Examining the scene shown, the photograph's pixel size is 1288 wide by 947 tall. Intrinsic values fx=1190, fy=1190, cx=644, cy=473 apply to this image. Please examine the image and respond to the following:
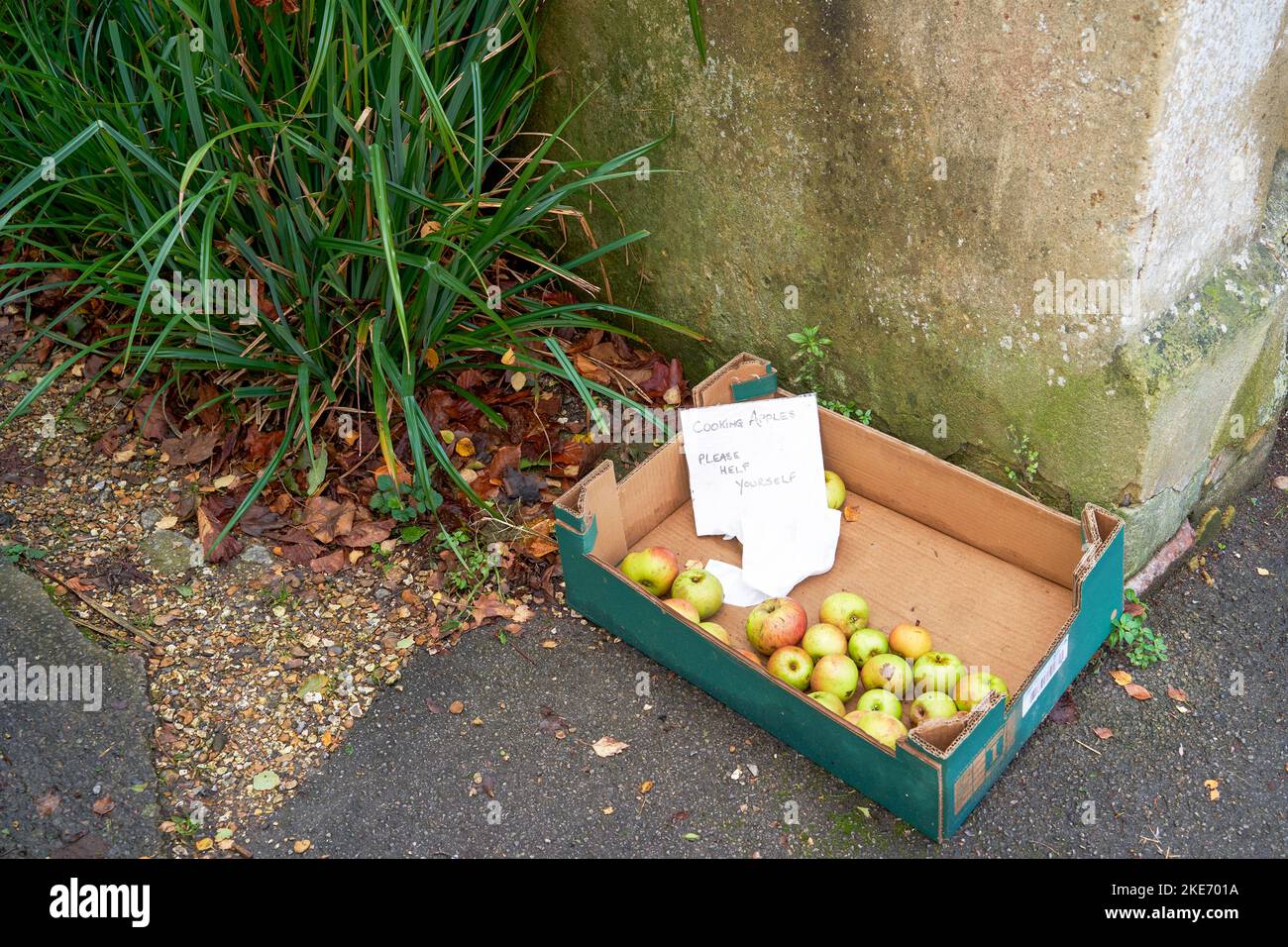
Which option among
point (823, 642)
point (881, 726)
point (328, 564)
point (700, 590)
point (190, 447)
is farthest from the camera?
point (190, 447)

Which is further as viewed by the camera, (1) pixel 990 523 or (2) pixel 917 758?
(1) pixel 990 523

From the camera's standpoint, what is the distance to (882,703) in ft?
8.14

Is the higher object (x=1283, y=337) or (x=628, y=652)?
(x=1283, y=337)

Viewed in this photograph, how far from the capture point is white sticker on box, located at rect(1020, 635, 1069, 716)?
2.40m

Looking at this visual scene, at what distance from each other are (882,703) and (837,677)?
11 centimetres

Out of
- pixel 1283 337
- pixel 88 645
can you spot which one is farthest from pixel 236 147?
pixel 1283 337

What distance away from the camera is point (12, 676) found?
2.69 metres

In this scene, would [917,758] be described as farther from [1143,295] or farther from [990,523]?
[1143,295]

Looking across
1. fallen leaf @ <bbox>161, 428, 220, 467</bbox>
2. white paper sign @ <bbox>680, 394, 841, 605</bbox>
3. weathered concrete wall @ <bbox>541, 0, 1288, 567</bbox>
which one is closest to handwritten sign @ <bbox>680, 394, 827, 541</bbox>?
white paper sign @ <bbox>680, 394, 841, 605</bbox>

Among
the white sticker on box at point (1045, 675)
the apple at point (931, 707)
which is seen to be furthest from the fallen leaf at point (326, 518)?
the white sticker on box at point (1045, 675)

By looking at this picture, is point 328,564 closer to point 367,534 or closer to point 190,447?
point 367,534

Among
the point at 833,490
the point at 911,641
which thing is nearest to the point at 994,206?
the point at 833,490

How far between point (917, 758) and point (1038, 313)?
1.00 metres

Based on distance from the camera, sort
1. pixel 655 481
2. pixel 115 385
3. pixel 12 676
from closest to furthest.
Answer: pixel 12 676
pixel 655 481
pixel 115 385
